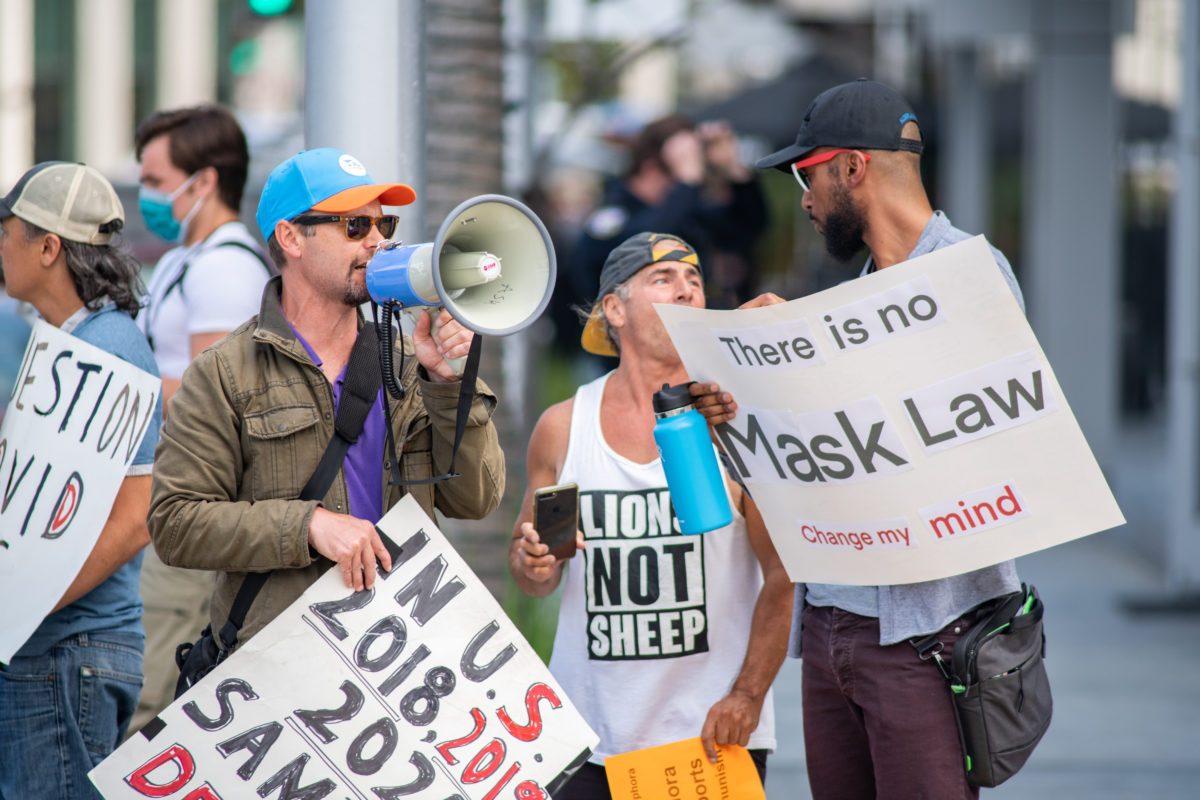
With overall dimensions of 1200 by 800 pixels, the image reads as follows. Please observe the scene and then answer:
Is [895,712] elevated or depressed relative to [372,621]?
depressed

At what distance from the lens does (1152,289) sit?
1827 centimetres

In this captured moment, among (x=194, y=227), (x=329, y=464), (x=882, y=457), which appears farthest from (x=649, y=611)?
(x=194, y=227)

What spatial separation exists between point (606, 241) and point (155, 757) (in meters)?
4.97

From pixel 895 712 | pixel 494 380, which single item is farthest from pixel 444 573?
pixel 494 380

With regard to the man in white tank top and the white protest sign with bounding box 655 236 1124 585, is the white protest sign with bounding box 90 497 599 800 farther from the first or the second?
the white protest sign with bounding box 655 236 1124 585

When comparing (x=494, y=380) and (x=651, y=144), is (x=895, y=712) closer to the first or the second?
(x=494, y=380)

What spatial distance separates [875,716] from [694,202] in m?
4.49

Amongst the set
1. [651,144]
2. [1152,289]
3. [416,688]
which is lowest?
[1152,289]

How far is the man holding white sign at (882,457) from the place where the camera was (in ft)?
9.52

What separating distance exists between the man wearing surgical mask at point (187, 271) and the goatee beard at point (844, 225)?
1.86 meters

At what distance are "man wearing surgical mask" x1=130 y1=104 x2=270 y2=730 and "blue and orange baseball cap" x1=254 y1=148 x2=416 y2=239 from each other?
4.32 ft

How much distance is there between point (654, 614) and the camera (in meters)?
3.36

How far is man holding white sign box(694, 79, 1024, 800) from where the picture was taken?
2.90 m

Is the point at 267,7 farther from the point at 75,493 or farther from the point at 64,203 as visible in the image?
the point at 75,493
